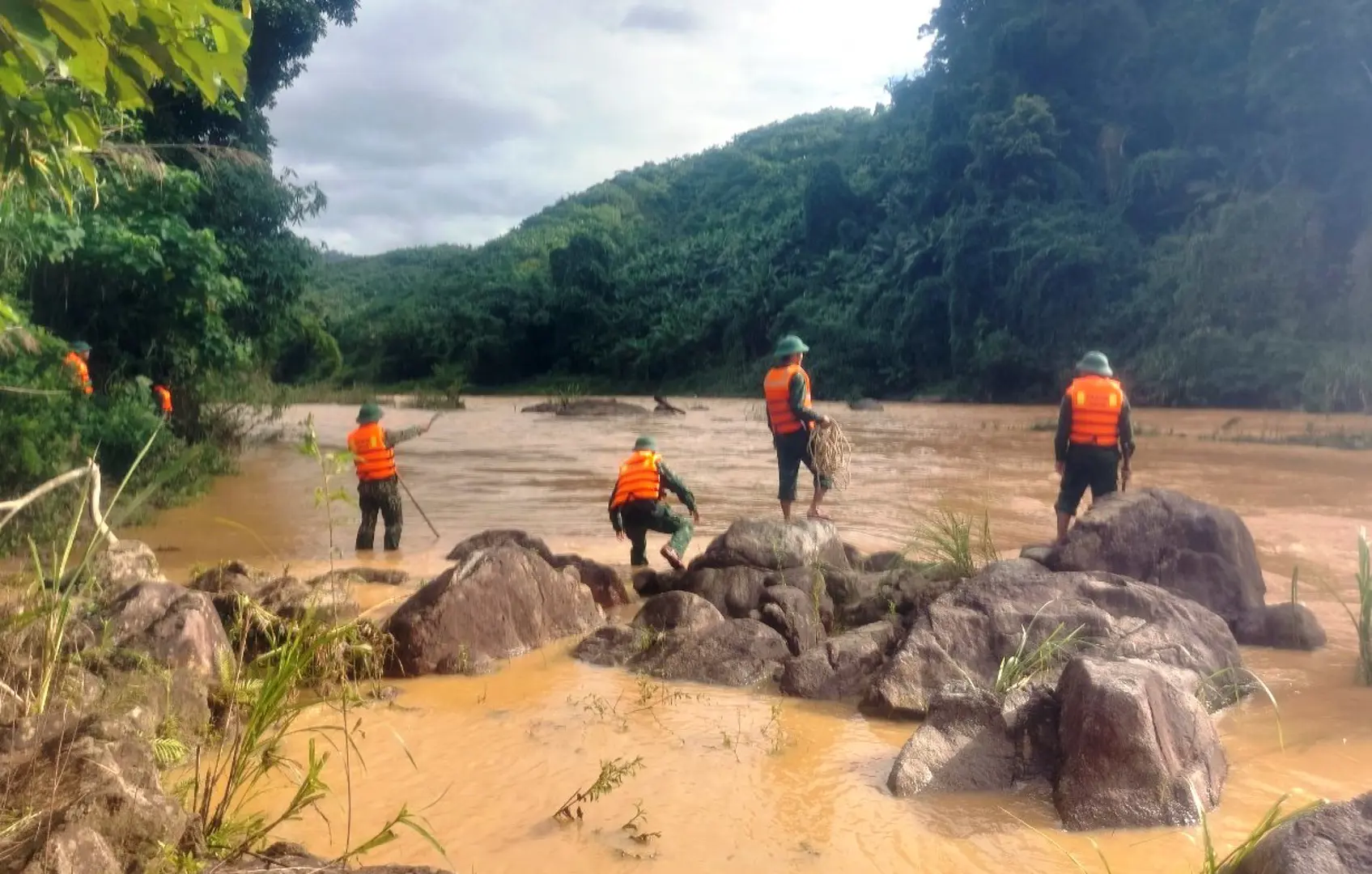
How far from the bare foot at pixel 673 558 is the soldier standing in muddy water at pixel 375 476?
8.07ft

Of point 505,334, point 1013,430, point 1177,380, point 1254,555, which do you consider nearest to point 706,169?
point 505,334

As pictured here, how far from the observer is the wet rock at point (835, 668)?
17.7 ft

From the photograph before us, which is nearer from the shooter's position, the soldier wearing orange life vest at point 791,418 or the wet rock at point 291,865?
the wet rock at point 291,865

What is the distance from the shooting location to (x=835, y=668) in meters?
5.50

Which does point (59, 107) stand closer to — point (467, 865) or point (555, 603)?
point (467, 865)

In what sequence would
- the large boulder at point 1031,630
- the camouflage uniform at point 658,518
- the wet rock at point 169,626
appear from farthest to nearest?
1. the camouflage uniform at point 658,518
2. the large boulder at point 1031,630
3. the wet rock at point 169,626

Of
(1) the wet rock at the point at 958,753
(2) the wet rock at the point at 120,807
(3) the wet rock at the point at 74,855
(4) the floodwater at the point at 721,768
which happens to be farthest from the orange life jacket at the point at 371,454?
(3) the wet rock at the point at 74,855

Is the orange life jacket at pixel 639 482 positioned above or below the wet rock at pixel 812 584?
above

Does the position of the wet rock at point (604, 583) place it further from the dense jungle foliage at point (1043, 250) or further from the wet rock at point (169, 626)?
the dense jungle foliage at point (1043, 250)

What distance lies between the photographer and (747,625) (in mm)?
5980

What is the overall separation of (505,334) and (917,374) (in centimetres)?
2413

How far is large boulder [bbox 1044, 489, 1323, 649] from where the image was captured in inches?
258

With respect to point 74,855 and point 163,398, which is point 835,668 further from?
point 163,398

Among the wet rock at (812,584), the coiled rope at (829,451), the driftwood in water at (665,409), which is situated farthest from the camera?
the driftwood in water at (665,409)
